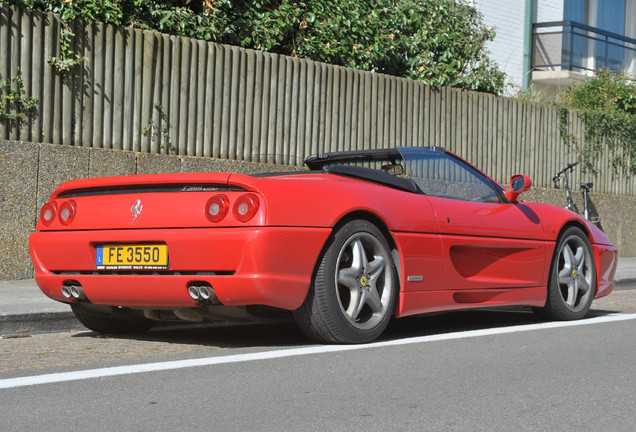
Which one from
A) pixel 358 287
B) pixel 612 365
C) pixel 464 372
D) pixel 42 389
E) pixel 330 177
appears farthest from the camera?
pixel 330 177

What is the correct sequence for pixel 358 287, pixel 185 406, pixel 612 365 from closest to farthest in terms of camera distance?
pixel 185 406
pixel 612 365
pixel 358 287

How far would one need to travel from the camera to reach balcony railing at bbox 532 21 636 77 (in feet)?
76.3

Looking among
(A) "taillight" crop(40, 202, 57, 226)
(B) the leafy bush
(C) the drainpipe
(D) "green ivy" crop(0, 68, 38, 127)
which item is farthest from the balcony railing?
(A) "taillight" crop(40, 202, 57, 226)

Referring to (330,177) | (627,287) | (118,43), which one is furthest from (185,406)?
(627,287)

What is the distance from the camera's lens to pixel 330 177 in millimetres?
6301

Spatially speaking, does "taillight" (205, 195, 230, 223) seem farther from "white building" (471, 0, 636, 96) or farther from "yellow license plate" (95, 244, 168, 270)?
"white building" (471, 0, 636, 96)

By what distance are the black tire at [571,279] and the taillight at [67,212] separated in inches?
137

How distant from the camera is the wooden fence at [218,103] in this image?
977 cm

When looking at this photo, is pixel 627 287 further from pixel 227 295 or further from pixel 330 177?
pixel 227 295

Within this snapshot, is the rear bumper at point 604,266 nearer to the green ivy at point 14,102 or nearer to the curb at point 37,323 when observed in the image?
the curb at point 37,323

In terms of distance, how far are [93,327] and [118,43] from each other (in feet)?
14.6

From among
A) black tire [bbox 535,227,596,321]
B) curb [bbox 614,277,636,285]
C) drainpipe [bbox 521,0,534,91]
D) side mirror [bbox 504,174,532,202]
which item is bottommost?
curb [bbox 614,277,636,285]

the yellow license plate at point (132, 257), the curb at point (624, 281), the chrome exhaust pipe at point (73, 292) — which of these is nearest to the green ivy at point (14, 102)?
the chrome exhaust pipe at point (73, 292)

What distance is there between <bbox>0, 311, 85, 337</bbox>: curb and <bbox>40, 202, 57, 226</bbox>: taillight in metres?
0.90
